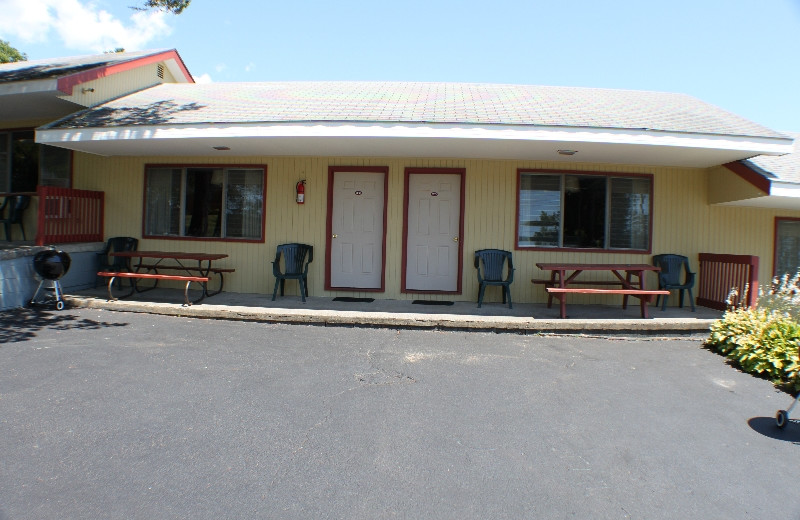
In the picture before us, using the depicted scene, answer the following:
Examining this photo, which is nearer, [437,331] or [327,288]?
[437,331]

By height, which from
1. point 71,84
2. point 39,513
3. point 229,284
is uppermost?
point 71,84

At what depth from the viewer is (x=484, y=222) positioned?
322 inches

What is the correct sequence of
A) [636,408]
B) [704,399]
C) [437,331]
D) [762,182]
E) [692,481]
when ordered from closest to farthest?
[692,481] < [636,408] < [704,399] < [437,331] < [762,182]

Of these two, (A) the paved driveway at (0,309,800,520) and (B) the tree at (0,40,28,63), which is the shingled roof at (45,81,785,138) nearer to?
(A) the paved driveway at (0,309,800,520)

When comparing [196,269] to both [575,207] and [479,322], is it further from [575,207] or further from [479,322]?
[575,207]

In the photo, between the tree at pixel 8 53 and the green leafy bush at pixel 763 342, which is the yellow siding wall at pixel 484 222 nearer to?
the green leafy bush at pixel 763 342

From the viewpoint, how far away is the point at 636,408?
152 inches

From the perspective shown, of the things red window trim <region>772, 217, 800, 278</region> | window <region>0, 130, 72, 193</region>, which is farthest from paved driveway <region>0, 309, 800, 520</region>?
window <region>0, 130, 72, 193</region>

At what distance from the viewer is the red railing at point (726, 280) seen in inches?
272

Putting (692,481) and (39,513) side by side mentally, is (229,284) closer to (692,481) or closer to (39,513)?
(39,513)

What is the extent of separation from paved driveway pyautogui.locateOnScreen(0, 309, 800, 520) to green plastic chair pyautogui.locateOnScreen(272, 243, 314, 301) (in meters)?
2.32

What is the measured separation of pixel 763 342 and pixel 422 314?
12.5 feet

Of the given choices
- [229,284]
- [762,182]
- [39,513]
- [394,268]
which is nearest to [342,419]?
[39,513]

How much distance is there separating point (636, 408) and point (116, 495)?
360 cm
